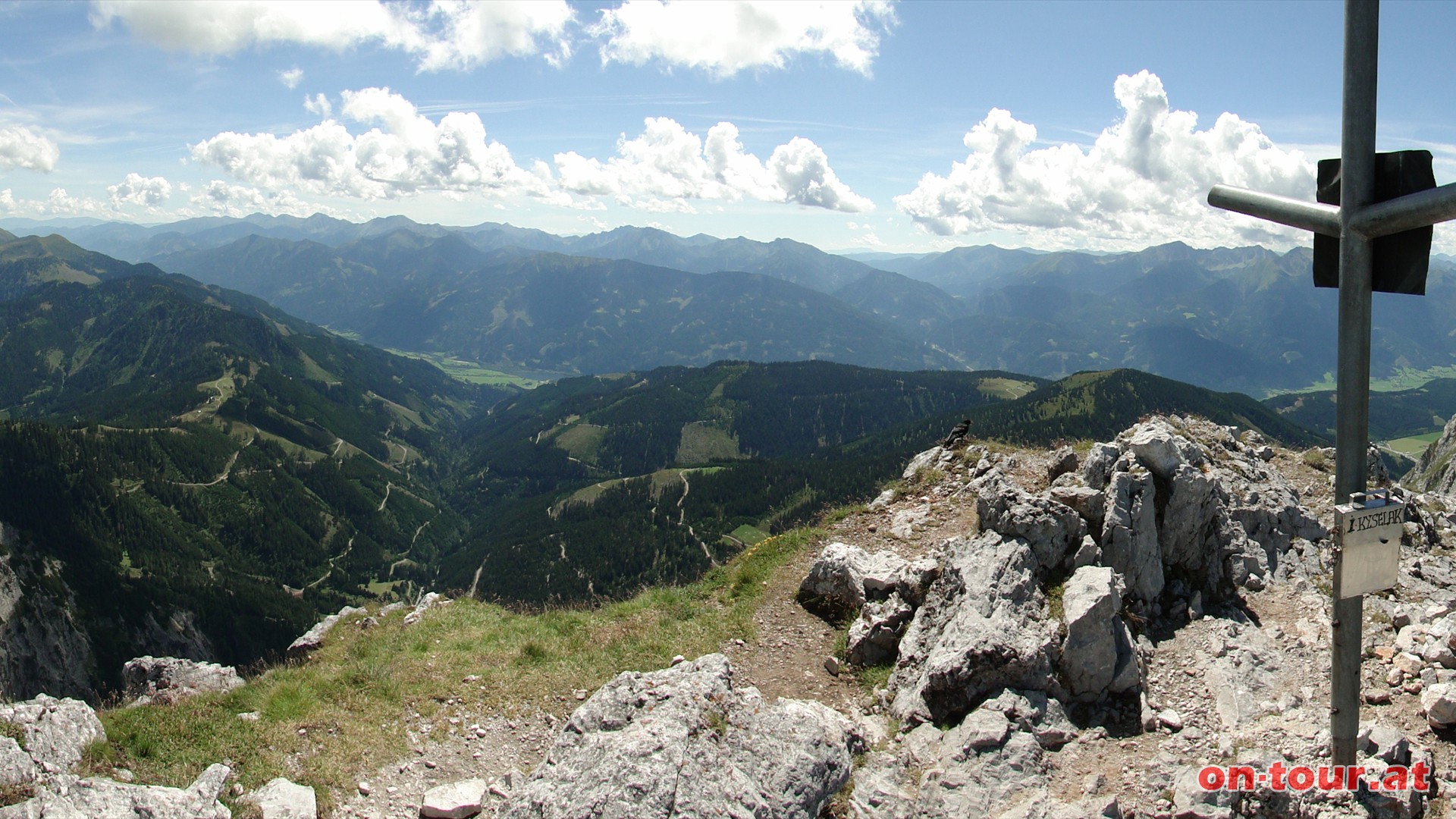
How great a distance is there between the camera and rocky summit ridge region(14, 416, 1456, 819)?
10.1 m

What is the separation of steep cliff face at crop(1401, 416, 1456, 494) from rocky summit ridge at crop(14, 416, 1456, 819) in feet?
302

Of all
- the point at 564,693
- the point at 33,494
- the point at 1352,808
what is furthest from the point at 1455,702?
the point at 33,494

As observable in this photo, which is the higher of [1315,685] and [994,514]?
[994,514]

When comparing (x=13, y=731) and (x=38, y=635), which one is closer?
(x=13, y=731)

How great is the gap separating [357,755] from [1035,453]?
25919mm

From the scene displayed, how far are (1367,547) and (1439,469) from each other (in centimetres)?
13383

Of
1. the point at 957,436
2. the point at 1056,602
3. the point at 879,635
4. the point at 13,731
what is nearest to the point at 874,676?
the point at 879,635

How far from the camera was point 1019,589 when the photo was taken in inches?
601

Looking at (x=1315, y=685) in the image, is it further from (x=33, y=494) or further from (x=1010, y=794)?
(x=33, y=494)

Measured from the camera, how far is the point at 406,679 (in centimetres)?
1641

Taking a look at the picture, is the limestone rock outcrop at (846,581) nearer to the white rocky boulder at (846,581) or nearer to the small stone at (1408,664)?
the white rocky boulder at (846,581)

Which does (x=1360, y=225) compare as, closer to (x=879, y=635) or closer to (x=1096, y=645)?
(x=1096, y=645)

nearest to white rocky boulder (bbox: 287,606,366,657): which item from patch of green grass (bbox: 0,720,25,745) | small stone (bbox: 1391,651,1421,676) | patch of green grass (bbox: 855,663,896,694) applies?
patch of green grass (bbox: 0,720,25,745)

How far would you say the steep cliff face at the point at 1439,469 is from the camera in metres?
84.4
